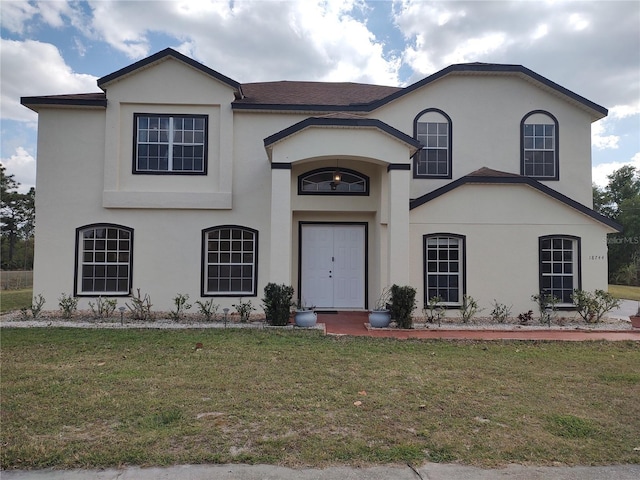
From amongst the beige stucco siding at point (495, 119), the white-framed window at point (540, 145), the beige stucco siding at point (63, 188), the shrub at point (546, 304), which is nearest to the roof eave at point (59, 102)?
the beige stucco siding at point (63, 188)

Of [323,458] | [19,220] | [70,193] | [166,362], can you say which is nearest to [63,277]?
[70,193]

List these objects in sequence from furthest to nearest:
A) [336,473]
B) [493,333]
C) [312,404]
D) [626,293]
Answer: [626,293], [493,333], [312,404], [336,473]

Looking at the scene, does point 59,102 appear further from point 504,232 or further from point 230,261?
point 504,232

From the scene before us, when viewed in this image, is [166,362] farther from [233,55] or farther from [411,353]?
[233,55]

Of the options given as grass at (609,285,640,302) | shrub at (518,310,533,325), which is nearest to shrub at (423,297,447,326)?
shrub at (518,310,533,325)

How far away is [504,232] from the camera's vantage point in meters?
11.1

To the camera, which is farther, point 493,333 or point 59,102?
point 59,102

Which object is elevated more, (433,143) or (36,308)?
(433,143)

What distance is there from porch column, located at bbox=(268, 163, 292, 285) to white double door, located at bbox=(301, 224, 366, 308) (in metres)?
2.35

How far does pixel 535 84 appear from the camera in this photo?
493 inches

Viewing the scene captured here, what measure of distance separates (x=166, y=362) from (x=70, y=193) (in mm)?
7639

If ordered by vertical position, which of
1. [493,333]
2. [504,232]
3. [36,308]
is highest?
[504,232]

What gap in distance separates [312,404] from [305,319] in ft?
15.9

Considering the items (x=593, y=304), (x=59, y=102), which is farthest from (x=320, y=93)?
(x=593, y=304)
